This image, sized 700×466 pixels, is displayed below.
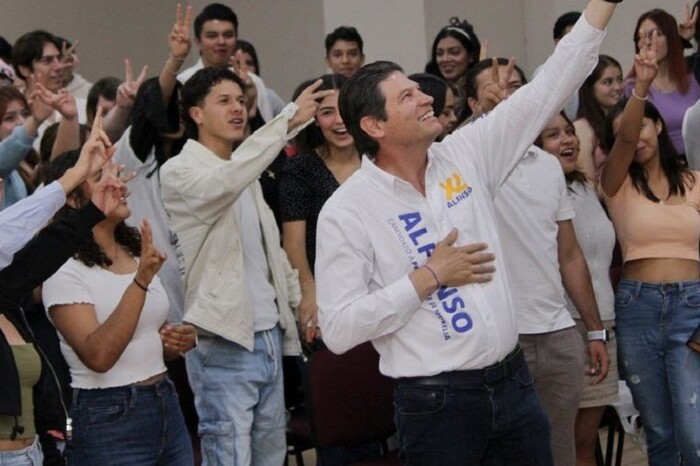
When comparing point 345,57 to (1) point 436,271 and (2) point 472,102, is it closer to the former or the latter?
(2) point 472,102

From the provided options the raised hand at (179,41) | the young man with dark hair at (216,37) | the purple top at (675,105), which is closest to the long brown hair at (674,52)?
the purple top at (675,105)

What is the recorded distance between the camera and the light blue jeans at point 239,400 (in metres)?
4.09

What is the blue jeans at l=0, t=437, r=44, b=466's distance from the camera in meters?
3.13

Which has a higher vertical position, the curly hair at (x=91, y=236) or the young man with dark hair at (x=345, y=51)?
the young man with dark hair at (x=345, y=51)

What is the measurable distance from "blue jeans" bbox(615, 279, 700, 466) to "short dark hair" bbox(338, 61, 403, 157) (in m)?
1.57

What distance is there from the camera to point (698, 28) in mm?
5477

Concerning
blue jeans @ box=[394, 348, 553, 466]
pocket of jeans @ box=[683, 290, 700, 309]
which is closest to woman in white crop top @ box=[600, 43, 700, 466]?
pocket of jeans @ box=[683, 290, 700, 309]

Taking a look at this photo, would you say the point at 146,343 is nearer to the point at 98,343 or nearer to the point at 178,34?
the point at 98,343

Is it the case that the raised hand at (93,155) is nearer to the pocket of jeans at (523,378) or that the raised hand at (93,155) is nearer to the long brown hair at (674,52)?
the pocket of jeans at (523,378)

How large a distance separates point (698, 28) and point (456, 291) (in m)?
2.79

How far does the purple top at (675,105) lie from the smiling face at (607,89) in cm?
11

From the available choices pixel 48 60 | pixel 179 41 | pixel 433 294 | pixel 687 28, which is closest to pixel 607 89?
pixel 687 28

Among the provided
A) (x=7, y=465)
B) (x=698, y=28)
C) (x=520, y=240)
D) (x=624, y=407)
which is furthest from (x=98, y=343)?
(x=698, y=28)

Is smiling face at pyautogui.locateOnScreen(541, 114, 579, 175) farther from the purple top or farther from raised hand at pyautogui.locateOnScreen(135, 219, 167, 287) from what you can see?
raised hand at pyautogui.locateOnScreen(135, 219, 167, 287)
